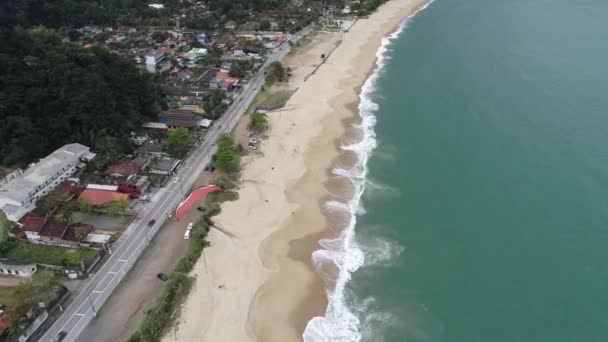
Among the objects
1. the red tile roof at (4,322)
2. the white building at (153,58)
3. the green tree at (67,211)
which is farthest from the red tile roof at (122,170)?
the white building at (153,58)

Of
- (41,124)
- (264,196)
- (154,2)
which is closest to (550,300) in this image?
(264,196)

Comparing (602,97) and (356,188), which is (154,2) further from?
(602,97)

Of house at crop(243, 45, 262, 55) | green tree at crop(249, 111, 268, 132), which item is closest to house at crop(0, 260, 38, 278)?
green tree at crop(249, 111, 268, 132)

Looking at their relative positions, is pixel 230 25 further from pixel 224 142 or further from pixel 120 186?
pixel 120 186

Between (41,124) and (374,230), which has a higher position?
(41,124)

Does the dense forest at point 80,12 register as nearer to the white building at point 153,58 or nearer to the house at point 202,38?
the house at point 202,38

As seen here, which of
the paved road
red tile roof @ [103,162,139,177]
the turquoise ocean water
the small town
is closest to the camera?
the paved road

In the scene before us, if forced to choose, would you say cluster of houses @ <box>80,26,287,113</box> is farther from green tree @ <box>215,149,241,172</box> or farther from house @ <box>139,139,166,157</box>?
green tree @ <box>215,149,241,172</box>

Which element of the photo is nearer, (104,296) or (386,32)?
(104,296)
